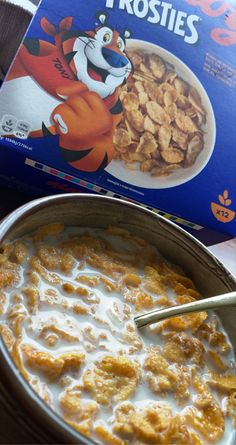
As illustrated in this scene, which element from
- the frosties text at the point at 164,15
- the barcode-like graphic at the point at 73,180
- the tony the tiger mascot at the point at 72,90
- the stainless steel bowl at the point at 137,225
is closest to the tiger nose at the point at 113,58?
the tony the tiger mascot at the point at 72,90

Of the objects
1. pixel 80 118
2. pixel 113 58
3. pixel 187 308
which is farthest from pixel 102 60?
pixel 187 308

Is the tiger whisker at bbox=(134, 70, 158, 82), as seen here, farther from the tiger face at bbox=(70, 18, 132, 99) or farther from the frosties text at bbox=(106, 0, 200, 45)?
the frosties text at bbox=(106, 0, 200, 45)

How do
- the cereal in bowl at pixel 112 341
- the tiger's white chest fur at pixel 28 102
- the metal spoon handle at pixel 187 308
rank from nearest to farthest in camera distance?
the cereal in bowl at pixel 112 341 < the metal spoon handle at pixel 187 308 < the tiger's white chest fur at pixel 28 102

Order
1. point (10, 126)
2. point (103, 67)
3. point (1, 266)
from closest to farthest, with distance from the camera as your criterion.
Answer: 1. point (1, 266)
2. point (10, 126)
3. point (103, 67)

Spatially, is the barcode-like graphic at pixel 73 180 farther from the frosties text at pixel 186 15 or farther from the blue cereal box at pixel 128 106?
the frosties text at pixel 186 15

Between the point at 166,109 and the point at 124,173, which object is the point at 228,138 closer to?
the point at 166,109

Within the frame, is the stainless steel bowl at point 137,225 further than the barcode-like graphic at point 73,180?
No

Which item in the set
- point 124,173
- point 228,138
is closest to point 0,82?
point 124,173
